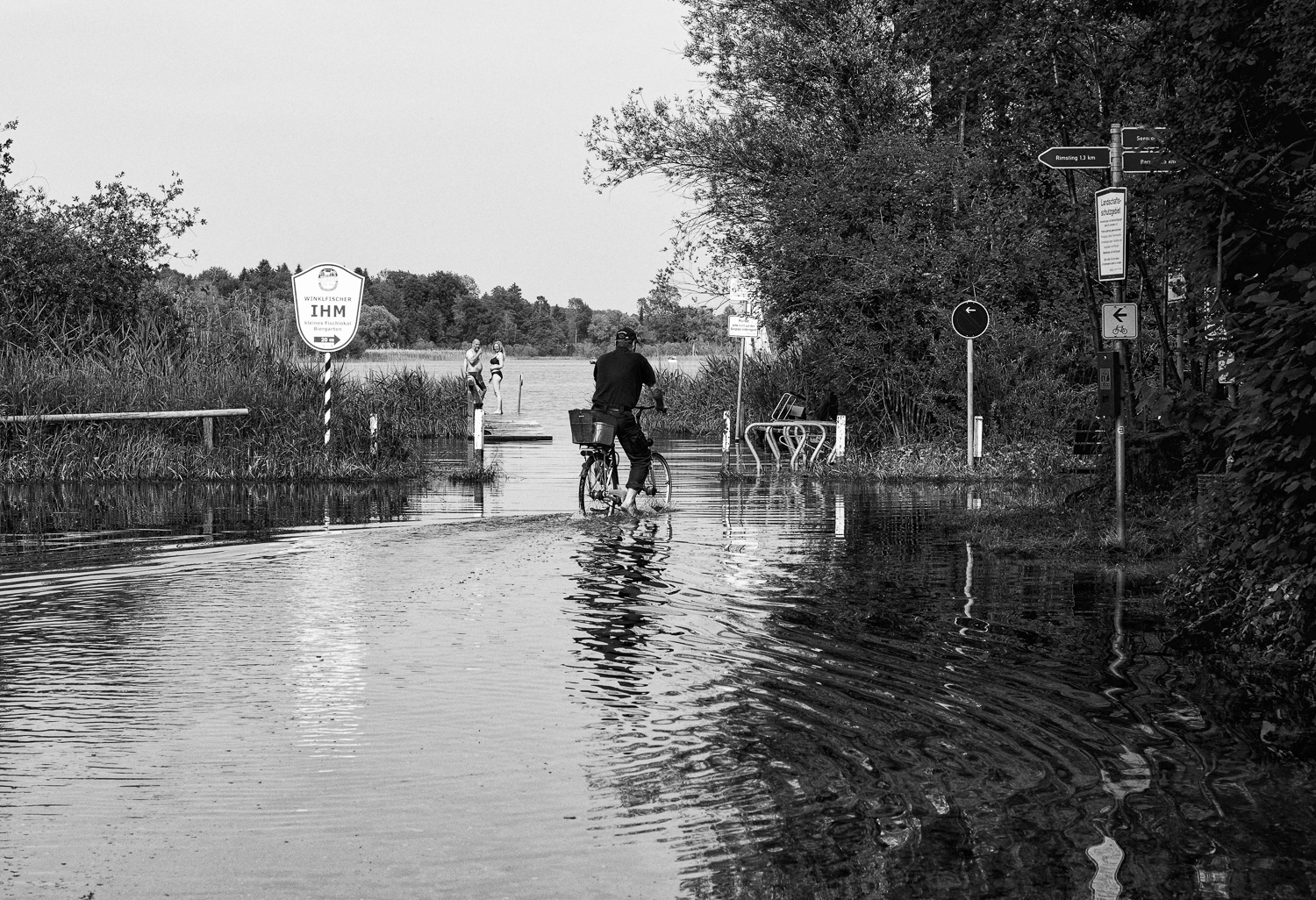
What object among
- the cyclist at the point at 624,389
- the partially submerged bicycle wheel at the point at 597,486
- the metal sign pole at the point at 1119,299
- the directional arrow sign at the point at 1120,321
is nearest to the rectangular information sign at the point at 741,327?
the partially submerged bicycle wheel at the point at 597,486

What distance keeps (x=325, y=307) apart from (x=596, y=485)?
985 centimetres

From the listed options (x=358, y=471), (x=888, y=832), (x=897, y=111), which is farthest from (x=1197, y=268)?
(x=897, y=111)

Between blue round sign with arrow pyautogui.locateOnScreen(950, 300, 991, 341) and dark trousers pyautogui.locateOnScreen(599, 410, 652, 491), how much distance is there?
283 inches

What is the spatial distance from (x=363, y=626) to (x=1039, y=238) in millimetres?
17434

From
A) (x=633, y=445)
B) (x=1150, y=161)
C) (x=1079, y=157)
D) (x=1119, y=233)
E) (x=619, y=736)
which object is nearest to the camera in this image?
(x=619, y=736)

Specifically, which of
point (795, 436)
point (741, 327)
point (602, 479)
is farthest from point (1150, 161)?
point (741, 327)

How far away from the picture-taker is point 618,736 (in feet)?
23.9

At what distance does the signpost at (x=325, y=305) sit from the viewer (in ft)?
90.3

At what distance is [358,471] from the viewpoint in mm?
25500

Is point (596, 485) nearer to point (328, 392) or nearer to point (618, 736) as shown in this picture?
point (328, 392)

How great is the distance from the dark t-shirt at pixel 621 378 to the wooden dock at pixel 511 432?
18.7m

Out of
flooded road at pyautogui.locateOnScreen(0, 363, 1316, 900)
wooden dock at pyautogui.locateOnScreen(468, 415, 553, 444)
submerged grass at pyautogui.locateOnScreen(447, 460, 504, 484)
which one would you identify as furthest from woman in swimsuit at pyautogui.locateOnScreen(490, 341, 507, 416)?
flooded road at pyautogui.locateOnScreen(0, 363, 1316, 900)

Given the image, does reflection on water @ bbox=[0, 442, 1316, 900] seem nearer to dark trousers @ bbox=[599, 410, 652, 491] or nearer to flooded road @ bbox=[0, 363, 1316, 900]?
flooded road @ bbox=[0, 363, 1316, 900]

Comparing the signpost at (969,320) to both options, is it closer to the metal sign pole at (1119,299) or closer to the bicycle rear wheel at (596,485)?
the bicycle rear wheel at (596,485)
